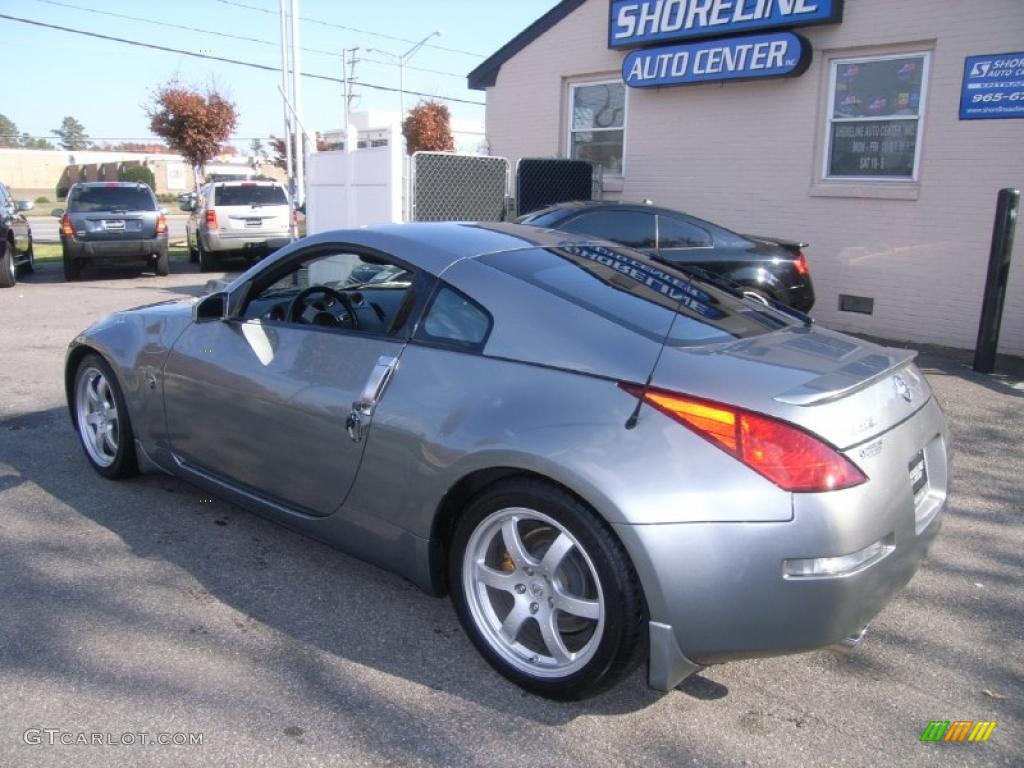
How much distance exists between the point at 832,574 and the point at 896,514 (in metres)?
0.34

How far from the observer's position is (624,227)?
8.52 metres

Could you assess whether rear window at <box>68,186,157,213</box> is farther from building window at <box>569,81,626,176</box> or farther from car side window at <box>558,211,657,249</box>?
car side window at <box>558,211,657,249</box>

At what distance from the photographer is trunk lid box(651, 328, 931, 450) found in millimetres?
2570

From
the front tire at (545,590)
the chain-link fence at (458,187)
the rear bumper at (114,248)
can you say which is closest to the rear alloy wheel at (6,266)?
the rear bumper at (114,248)

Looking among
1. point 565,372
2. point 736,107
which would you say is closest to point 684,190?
point 736,107

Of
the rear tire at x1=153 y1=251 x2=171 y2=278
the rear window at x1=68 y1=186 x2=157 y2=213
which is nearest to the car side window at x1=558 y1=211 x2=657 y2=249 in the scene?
the rear tire at x1=153 y1=251 x2=171 y2=278

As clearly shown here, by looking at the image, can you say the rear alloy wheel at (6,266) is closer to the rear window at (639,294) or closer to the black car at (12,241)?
the black car at (12,241)

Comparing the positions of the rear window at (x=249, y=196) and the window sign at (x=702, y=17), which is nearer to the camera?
the window sign at (x=702, y=17)

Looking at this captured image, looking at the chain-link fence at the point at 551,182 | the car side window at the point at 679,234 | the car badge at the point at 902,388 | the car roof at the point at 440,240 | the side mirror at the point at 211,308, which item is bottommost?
the car badge at the point at 902,388

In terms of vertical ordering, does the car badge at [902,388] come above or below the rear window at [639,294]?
below

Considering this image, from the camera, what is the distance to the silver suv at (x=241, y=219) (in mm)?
15586

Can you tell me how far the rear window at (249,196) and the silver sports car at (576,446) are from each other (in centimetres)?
1261

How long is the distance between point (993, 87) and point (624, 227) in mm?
4092

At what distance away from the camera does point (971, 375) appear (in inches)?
318
